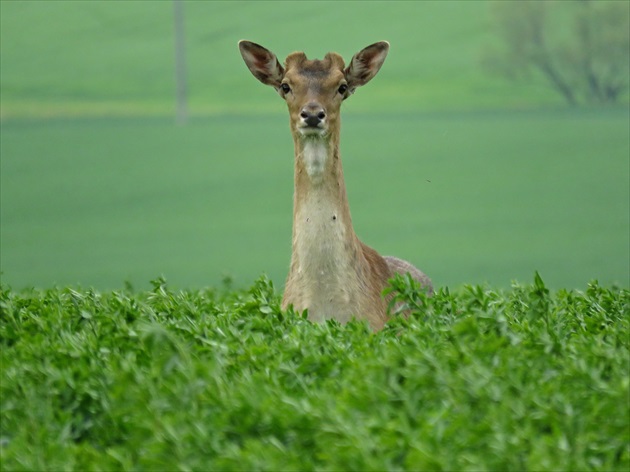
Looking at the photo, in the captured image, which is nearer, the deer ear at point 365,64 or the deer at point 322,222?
the deer at point 322,222

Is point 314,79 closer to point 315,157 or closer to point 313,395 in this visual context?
point 315,157

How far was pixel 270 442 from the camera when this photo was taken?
17.8ft

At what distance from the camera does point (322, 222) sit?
9.52 m

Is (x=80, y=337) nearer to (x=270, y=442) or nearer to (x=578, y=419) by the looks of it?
(x=270, y=442)

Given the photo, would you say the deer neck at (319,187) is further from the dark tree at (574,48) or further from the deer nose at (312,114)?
the dark tree at (574,48)

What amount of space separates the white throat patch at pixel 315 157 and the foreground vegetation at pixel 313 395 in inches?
86.4

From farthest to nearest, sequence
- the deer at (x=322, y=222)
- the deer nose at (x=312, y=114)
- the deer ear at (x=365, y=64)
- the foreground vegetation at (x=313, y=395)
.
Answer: the deer ear at (x=365, y=64) → the deer at (x=322, y=222) → the deer nose at (x=312, y=114) → the foreground vegetation at (x=313, y=395)

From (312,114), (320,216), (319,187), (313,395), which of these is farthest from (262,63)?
(313,395)

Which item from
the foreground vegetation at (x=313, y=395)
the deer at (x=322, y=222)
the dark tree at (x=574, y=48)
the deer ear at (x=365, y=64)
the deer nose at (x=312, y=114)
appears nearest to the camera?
the foreground vegetation at (x=313, y=395)

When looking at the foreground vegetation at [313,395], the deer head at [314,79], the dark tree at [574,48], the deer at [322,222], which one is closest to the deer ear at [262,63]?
the deer head at [314,79]

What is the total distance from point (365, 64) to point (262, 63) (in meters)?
0.85

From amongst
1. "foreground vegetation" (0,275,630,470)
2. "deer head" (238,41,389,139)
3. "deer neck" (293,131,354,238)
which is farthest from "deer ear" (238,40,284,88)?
"foreground vegetation" (0,275,630,470)

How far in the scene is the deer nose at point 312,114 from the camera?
9.30 m

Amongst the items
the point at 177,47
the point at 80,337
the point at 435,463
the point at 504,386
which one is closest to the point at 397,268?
the point at 80,337
